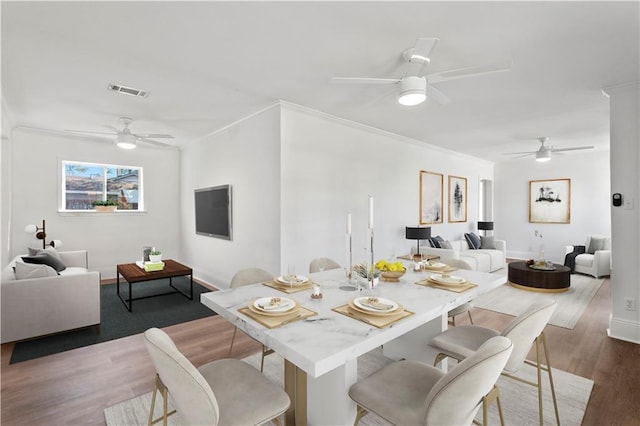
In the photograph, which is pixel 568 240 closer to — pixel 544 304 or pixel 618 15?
pixel 618 15

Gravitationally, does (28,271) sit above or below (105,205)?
below

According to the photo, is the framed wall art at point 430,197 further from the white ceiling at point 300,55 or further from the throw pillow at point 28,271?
the throw pillow at point 28,271

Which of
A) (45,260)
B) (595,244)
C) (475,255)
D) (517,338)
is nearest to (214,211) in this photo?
(45,260)

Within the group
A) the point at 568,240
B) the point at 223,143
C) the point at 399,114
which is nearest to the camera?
the point at 399,114

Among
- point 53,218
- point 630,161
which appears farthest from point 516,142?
point 53,218

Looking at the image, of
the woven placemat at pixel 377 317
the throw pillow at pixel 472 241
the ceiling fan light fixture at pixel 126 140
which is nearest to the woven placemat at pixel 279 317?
the woven placemat at pixel 377 317

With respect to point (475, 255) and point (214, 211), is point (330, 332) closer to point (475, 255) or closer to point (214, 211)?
point (214, 211)

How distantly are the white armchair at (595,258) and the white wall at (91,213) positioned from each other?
26.6 feet

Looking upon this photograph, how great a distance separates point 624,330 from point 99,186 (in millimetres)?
7836

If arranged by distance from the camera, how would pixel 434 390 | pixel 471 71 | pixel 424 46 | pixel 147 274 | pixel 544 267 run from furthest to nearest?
pixel 544 267, pixel 147 274, pixel 471 71, pixel 424 46, pixel 434 390

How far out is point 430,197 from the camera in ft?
20.1

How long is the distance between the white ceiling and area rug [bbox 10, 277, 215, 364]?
2576mm

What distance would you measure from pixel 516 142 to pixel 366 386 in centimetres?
599

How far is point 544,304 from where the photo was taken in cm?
159
